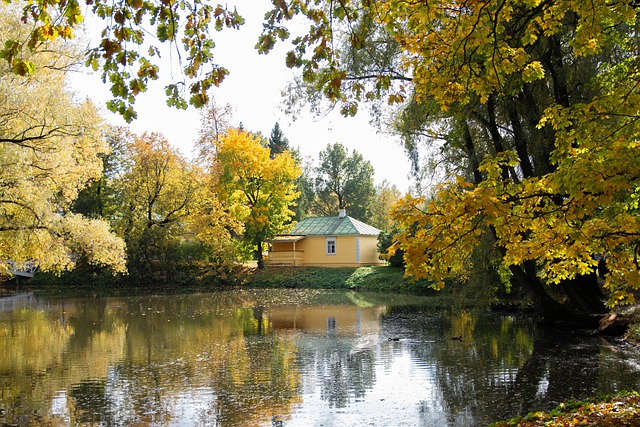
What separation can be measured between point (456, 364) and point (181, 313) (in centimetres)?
1292

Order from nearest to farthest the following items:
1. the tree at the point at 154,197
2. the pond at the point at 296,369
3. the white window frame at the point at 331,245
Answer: the pond at the point at 296,369 < the tree at the point at 154,197 < the white window frame at the point at 331,245

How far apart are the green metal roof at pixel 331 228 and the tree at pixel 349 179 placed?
12.3m

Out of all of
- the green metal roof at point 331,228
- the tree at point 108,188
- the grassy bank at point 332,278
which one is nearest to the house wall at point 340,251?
the green metal roof at point 331,228

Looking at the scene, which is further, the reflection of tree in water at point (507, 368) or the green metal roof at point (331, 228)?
the green metal roof at point (331, 228)

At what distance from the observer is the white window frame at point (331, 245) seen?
132ft

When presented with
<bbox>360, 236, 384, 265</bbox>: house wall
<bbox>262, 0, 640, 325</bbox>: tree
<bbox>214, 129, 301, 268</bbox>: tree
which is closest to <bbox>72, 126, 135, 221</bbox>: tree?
<bbox>214, 129, 301, 268</bbox>: tree

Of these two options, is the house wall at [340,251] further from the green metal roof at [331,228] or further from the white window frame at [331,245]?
the green metal roof at [331,228]

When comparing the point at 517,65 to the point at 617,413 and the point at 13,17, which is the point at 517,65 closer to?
the point at 617,413

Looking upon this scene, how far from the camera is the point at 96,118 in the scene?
1870cm

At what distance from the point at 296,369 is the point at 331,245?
→ 29282mm

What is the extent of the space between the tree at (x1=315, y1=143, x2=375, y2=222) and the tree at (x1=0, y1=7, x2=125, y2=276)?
3716 centimetres

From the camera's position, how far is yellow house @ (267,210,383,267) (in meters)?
39.6

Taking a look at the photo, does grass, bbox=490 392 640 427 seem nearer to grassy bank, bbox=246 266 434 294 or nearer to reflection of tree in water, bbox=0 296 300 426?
reflection of tree in water, bbox=0 296 300 426

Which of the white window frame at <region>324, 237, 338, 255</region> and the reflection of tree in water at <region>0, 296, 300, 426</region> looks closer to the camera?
the reflection of tree in water at <region>0, 296, 300, 426</region>
